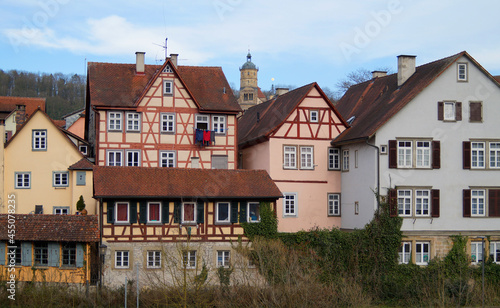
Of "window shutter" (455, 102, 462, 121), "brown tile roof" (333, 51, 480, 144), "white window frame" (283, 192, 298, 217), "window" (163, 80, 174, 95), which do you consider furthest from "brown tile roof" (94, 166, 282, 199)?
"window shutter" (455, 102, 462, 121)

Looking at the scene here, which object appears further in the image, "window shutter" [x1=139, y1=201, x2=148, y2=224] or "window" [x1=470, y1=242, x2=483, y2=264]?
"window" [x1=470, y1=242, x2=483, y2=264]

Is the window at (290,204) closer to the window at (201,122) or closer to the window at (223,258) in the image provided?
the window at (223,258)

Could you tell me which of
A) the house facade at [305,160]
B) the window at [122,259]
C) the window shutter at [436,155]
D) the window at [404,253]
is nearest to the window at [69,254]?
the window at [122,259]

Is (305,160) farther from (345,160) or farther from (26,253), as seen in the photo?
(26,253)

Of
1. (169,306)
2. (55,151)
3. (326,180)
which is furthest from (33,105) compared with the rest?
(169,306)

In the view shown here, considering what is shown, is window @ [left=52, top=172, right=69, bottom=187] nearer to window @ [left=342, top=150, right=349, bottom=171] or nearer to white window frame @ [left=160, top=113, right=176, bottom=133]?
white window frame @ [left=160, top=113, right=176, bottom=133]

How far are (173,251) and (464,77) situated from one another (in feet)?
51.1

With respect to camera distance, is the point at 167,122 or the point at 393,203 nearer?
the point at 393,203

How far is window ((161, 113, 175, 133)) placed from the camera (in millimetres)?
35562

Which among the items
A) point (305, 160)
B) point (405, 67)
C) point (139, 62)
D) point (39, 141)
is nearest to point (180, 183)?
point (305, 160)

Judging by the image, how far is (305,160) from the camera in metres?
34.9

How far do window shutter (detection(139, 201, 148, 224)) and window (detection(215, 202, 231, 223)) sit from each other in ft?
9.96

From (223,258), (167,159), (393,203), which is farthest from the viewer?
(167,159)

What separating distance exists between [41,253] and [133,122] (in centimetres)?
899
